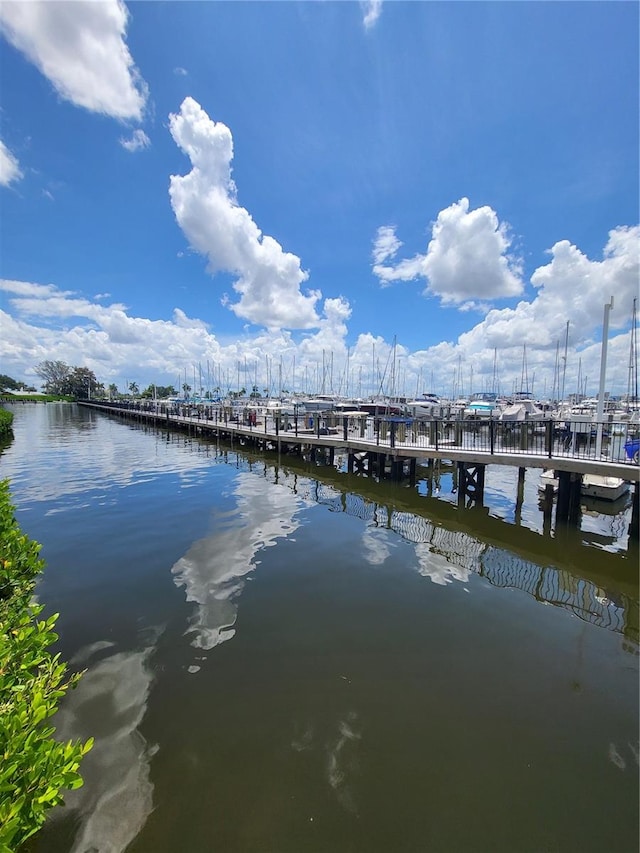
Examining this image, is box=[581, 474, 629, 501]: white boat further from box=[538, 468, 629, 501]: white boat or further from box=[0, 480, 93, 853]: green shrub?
box=[0, 480, 93, 853]: green shrub

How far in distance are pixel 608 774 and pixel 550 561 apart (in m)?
6.45

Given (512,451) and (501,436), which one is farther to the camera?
(501,436)

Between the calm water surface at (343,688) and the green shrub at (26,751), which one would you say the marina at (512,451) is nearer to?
the calm water surface at (343,688)

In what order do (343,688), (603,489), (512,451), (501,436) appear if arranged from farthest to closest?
(603,489) → (501,436) → (512,451) → (343,688)

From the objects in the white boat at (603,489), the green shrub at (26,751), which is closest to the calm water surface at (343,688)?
the green shrub at (26,751)

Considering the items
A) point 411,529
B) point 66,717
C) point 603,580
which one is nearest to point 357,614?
point 66,717

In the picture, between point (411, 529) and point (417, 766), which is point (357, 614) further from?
point (411, 529)

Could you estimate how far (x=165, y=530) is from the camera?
10.8 metres

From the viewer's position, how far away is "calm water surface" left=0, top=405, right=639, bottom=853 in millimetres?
3557

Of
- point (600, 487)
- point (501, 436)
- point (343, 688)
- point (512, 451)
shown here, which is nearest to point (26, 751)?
point (343, 688)

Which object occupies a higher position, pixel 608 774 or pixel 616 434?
pixel 616 434

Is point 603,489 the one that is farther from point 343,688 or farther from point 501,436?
point 343,688

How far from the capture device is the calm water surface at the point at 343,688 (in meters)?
3.56

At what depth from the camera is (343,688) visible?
5.15 meters
